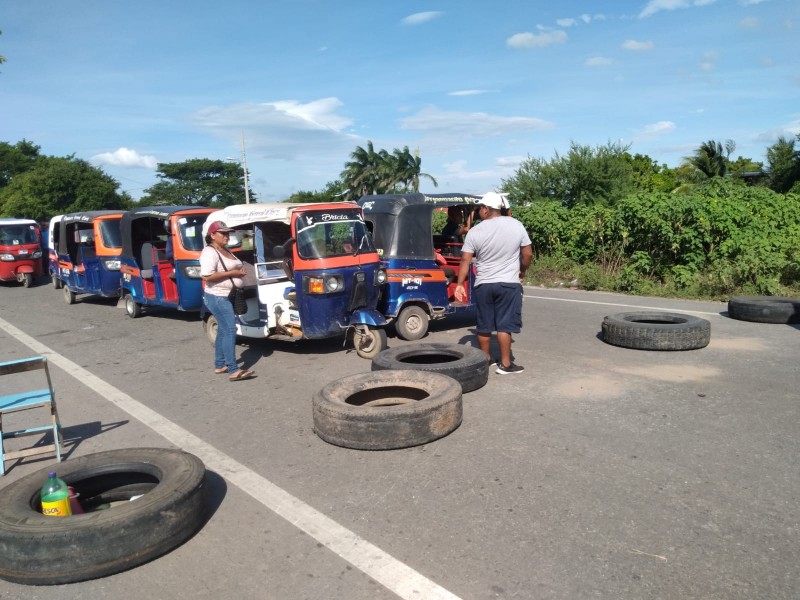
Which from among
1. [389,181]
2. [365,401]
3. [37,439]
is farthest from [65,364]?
[389,181]

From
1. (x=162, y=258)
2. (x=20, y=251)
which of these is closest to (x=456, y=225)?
(x=162, y=258)

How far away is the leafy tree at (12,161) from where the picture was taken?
Result: 57.9m

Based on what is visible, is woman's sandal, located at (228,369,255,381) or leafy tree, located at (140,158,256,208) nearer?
woman's sandal, located at (228,369,255,381)

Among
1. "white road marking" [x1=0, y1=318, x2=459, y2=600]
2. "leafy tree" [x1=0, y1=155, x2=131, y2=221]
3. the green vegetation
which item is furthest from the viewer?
"leafy tree" [x1=0, y1=155, x2=131, y2=221]

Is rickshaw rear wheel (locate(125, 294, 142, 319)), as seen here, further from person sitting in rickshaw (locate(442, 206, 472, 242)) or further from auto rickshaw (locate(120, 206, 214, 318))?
person sitting in rickshaw (locate(442, 206, 472, 242))

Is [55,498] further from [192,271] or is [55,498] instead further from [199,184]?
[199,184]

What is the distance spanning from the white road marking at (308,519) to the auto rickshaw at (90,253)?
9.77 meters

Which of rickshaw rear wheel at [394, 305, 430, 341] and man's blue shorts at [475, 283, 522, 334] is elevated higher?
man's blue shorts at [475, 283, 522, 334]

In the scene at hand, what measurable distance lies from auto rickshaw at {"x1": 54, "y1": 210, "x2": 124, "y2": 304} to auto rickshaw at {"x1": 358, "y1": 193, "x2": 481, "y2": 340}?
863 cm

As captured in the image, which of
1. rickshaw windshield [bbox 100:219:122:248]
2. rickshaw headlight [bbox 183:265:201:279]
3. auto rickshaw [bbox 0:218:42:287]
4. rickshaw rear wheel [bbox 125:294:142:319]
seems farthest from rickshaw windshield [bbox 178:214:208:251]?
auto rickshaw [bbox 0:218:42:287]

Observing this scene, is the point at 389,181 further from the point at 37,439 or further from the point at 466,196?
the point at 37,439

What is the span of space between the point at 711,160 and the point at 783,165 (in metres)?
4.90

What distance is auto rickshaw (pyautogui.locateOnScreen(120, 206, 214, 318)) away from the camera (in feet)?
39.9

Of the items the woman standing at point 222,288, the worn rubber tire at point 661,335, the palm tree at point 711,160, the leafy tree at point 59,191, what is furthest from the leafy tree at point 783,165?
the leafy tree at point 59,191
